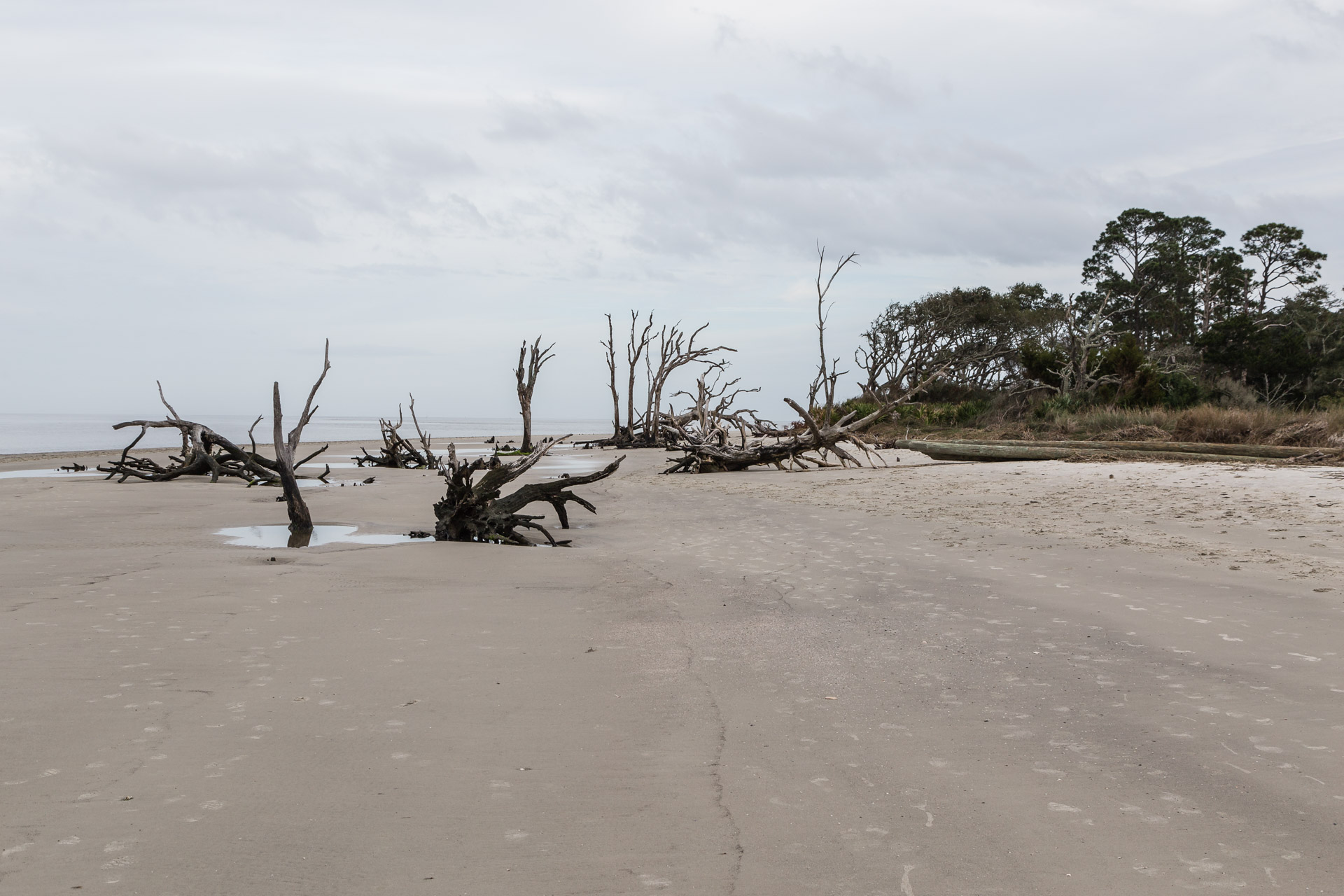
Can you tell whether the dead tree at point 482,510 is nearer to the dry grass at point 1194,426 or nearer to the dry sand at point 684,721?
the dry sand at point 684,721

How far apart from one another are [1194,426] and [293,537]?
14632 millimetres

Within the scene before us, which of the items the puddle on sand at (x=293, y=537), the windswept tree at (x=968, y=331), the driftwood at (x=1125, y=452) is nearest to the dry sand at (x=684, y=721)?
the puddle on sand at (x=293, y=537)

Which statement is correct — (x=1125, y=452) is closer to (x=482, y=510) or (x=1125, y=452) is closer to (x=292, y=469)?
(x=482, y=510)

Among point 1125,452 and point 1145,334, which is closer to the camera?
point 1125,452

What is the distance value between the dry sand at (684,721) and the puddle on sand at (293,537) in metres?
1.14

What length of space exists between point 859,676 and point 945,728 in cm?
68

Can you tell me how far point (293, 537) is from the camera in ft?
28.0

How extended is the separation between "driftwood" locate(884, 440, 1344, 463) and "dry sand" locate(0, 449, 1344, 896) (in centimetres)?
640

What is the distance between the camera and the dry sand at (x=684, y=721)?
2.28 m

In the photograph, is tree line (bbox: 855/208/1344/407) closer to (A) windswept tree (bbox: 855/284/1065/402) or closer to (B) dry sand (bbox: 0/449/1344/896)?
(A) windswept tree (bbox: 855/284/1065/402)

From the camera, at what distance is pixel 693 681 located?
3.84 metres

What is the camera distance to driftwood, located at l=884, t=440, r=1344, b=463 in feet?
40.4

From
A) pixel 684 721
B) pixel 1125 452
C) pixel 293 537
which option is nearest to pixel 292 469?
pixel 293 537

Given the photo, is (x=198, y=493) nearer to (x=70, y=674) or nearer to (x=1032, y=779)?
(x=70, y=674)
